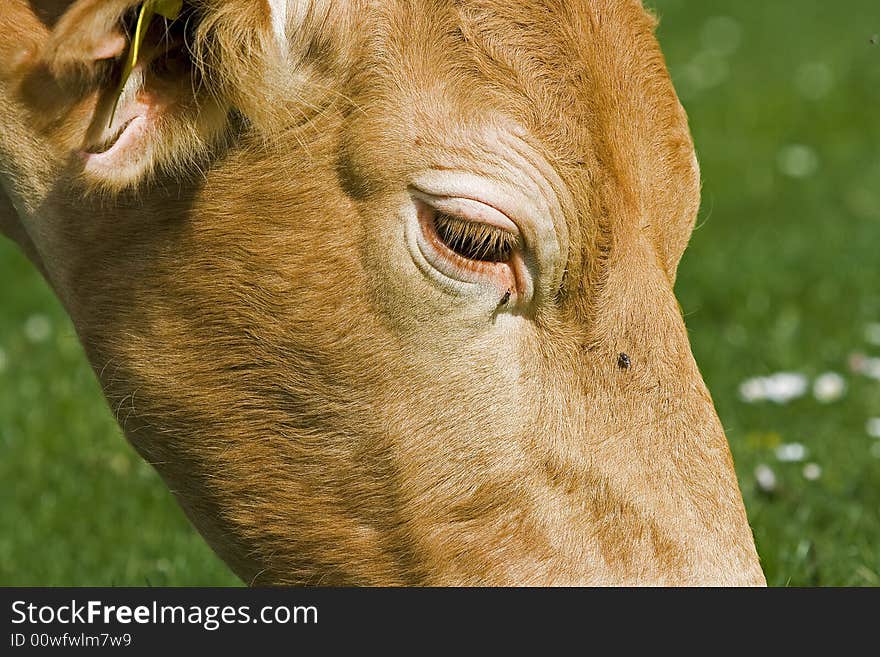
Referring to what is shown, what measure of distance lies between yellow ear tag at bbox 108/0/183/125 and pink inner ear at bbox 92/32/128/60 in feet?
0.07

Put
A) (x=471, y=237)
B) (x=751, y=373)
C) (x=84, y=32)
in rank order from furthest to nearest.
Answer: (x=751, y=373) → (x=471, y=237) → (x=84, y=32)

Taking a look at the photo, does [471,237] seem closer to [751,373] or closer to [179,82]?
[179,82]

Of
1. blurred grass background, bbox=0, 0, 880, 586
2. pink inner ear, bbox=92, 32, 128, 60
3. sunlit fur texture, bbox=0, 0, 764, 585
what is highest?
pink inner ear, bbox=92, 32, 128, 60

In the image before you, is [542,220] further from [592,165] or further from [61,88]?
[61,88]

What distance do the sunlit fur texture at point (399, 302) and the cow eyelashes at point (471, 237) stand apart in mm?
101

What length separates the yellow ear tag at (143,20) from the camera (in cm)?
249

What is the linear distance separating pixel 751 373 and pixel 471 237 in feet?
11.7

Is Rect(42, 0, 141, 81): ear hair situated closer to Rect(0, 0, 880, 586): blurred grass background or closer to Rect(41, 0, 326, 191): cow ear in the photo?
Rect(41, 0, 326, 191): cow ear

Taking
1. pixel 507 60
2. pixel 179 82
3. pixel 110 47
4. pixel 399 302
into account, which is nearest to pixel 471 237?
pixel 399 302

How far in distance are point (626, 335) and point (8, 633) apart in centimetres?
171

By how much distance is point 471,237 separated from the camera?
2.69 meters

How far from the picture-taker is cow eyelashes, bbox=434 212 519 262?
2684 mm

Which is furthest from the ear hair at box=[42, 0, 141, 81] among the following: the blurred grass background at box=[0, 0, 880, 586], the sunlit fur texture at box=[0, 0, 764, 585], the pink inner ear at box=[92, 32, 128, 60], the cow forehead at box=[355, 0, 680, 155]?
the blurred grass background at box=[0, 0, 880, 586]

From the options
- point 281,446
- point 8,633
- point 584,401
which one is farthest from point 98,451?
point 584,401
